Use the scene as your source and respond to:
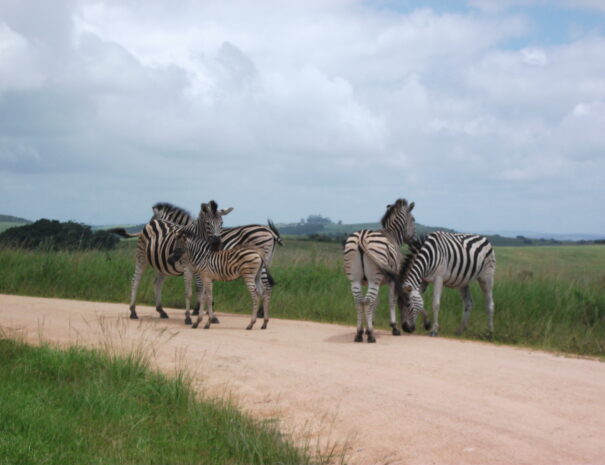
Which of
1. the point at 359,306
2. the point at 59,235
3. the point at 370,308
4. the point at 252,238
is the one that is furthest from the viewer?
the point at 59,235

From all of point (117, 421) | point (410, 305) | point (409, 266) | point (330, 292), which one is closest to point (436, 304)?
point (410, 305)

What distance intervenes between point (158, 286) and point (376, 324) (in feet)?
14.5

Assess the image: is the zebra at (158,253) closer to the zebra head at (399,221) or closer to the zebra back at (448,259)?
the zebra head at (399,221)

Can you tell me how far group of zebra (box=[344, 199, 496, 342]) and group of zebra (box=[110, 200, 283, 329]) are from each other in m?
1.90

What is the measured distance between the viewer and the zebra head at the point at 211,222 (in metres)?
13.7

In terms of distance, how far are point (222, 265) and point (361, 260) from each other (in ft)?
8.58

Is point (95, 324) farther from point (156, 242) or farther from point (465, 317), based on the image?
point (465, 317)

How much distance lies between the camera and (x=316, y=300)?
1609 centimetres

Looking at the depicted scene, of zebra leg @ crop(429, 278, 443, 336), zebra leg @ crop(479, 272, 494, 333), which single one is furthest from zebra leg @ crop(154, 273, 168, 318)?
zebra leg @ crop(479, 272, 494, 333)

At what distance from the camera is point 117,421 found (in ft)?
22.6

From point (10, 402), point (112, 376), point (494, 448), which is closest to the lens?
point (494, 448)

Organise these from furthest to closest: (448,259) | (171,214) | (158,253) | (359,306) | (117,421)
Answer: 1. (171,214)
2. (158,253)
3. (448,259)
4. (359,306)
5. (117,421)

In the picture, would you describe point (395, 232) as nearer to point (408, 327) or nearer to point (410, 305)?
point (410, 305)

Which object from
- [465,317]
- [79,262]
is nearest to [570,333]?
[465,317]
